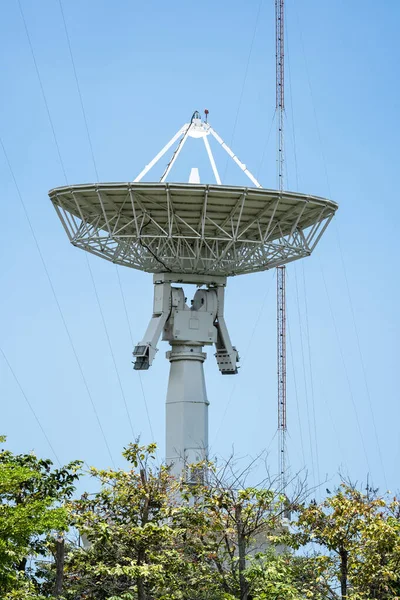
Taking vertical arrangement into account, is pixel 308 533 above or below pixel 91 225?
below

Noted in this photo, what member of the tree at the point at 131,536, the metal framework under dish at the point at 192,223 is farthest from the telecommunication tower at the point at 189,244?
the tree at the point at 131,536

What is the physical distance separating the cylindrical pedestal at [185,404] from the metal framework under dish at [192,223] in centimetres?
316

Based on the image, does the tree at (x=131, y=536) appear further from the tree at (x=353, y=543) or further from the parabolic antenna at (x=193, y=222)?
the parabolic antenna at (x=193, y=222)

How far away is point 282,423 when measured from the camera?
6159cm

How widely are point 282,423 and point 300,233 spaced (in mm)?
16585

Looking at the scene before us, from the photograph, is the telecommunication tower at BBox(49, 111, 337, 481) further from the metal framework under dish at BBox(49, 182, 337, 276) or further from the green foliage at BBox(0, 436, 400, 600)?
the green foliage at BBox(0, 436, 400, 600)

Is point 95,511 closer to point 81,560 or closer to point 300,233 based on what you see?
point 81,560

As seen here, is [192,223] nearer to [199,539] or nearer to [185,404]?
[185,404]

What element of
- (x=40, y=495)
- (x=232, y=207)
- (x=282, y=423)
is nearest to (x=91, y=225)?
(x=232, y=207)

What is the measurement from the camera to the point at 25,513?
3412 centimetres

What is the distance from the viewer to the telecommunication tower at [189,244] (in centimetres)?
4453

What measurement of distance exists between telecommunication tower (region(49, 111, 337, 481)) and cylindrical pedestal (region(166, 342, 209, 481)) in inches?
1.4

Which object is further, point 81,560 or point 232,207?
point 232,207

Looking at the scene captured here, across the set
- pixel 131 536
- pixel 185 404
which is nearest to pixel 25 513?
pixel 131 536
